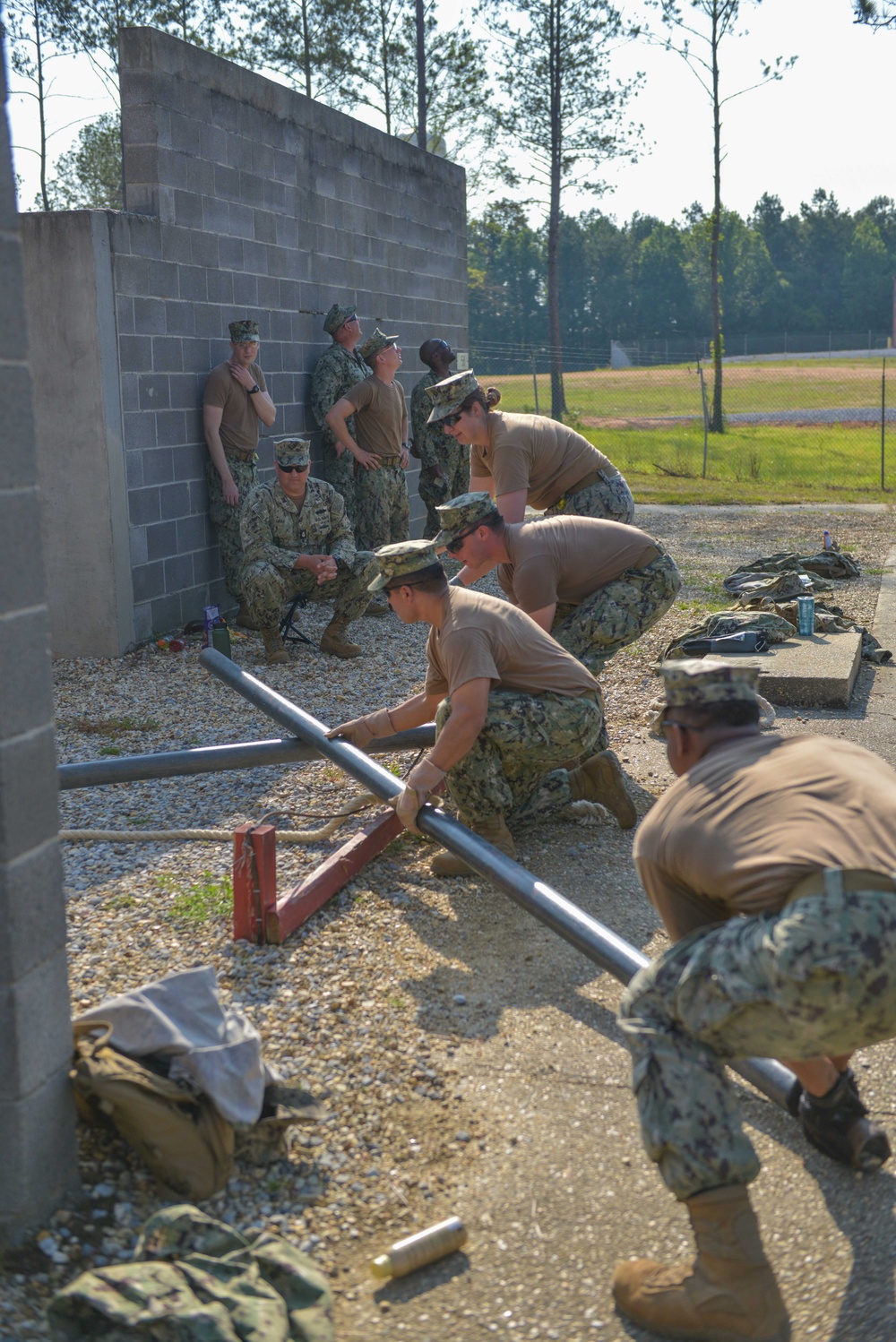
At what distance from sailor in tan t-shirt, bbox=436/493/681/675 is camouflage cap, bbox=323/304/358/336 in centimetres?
546

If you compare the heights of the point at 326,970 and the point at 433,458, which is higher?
the point at 433,458

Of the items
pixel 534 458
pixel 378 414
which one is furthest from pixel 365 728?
pixel 378 414

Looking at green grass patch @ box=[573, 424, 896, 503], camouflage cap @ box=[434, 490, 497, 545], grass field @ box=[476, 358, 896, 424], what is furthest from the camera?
grass field @ box=[476, 358, 896, 424]

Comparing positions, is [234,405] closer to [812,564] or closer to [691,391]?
Result: [812,564]

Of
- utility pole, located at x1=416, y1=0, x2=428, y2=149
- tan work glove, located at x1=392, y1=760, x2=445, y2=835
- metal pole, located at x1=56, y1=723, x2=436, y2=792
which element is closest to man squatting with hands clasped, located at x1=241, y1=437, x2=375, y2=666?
metal pole, located at x1=56, y1=723, x2=436, y2=792

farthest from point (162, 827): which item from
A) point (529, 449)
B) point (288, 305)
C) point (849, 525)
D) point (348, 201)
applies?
point (849, 525)

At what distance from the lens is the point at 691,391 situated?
42.3 m

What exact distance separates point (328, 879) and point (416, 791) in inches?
21.3

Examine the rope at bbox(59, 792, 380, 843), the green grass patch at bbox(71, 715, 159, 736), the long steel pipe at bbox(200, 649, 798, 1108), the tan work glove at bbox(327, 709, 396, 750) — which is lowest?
the rope at bbox(59, 792, 380, 843)

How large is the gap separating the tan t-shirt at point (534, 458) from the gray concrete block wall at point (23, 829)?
13.2 feet

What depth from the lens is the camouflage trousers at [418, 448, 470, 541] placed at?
12.3 metres

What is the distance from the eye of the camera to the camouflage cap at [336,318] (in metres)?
10.8

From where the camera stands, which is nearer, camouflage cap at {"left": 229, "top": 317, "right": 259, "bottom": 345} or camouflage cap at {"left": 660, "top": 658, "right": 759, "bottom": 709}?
camouflage cap at {"left": 660, "top": 658, "right": 759, "bottom": 709}

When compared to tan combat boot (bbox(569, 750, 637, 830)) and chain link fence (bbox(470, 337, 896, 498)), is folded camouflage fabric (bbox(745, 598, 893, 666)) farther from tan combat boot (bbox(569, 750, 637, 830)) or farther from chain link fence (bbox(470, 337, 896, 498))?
chain link fence (bbox(470, 337, 896, 498))
